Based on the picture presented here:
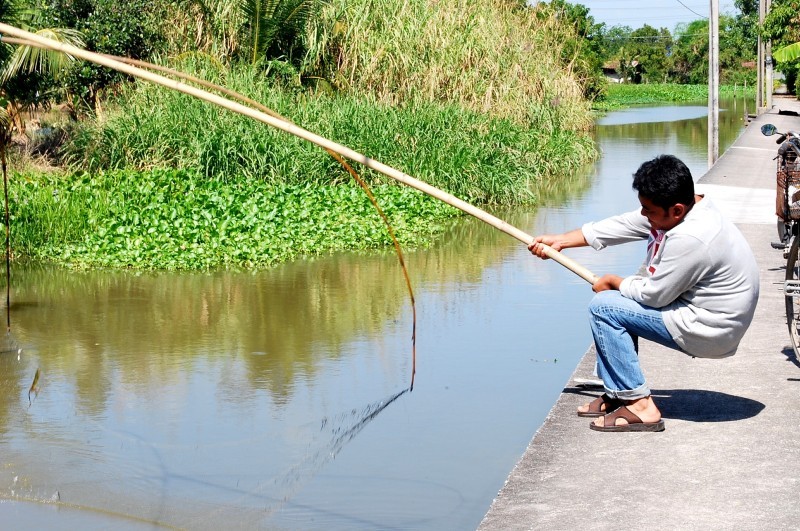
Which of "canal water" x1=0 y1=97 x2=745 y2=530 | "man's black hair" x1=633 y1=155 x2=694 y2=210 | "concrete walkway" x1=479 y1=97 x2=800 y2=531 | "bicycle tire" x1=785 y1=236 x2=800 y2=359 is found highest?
"man's black hair" x1=633 y1=155 x2=694 y2=210

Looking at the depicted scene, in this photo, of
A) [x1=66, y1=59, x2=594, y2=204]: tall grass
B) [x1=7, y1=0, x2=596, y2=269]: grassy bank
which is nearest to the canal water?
[x1=7, y1=0, x2=596, y2=269]: grassy bank

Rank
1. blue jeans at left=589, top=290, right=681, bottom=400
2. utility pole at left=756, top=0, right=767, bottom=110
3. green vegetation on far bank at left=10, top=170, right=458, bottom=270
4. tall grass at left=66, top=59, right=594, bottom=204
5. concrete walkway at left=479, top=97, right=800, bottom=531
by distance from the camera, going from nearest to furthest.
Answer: concrete walkway at left=479, top=97, right=800, bottom=531, blue jeans at left=589, top=290, right=681, bottom=400, green vegetation on far bank at left=10, top=170, right=458, bottom=270, tall grass at left=66, top=59, right=594, bottom=204, utility pole at left=756, top=0, right=767, bottom=110

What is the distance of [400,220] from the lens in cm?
1303

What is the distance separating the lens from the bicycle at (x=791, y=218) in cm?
622

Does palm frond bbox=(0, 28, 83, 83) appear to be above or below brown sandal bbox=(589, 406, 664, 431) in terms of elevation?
above

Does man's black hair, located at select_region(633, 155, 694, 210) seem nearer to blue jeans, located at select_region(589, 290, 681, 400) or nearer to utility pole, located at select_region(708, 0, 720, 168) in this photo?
blue jeans, located at select_region(589, 290, 681, 400)

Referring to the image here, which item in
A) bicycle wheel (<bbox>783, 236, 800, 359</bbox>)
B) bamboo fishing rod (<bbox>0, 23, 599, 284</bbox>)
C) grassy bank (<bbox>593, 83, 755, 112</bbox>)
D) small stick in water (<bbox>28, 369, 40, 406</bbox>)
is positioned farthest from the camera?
grassy bank (<bbox>593, 83, 755, 112</bbox>)

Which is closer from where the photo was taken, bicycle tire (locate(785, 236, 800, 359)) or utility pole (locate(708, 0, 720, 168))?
bicycle tire (locate(785, 236, 800, 359))

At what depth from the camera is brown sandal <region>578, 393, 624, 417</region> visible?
17.4 feet

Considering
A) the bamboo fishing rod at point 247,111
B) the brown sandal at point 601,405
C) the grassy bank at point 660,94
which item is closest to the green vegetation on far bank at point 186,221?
the bamboo fishing rod at point 247,111

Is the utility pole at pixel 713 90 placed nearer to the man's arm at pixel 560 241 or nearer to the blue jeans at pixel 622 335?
the man's arm at pixel 560 241

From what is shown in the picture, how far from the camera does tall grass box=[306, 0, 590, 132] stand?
1816 centimetres

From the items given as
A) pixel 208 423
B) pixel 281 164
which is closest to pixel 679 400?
pixel 208 423

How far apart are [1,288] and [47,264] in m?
0.98
